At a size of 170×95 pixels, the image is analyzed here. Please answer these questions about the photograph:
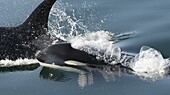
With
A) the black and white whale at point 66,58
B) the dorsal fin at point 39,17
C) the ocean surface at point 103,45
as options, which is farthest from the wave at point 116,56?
the dorsal fin at point 39,17

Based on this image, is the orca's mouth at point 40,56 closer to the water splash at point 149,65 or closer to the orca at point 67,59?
the orca at point 67,59

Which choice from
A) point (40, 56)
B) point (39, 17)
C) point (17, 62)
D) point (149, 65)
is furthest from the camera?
point (39, 17)

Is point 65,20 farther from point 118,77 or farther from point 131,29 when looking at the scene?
point 118,77

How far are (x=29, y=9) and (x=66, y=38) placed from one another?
3.27 m

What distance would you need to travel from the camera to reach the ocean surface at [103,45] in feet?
30.0

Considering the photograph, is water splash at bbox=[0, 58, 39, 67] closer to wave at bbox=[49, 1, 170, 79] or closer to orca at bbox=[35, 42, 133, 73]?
orca at bbox=[35, 42, 133, 73]

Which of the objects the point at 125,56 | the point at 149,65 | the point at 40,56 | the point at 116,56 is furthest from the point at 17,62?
the point at 149,65

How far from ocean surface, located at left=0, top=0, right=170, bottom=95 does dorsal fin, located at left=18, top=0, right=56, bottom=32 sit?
854 mm

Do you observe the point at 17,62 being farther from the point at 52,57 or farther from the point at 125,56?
the point at 125,56

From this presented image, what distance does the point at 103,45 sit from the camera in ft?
33.8

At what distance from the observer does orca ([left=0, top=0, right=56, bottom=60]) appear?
10805 millimetres

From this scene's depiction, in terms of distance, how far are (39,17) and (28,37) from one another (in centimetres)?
50

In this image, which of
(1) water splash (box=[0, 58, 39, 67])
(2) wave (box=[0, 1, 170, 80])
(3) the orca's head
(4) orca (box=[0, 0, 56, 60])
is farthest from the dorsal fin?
(3) the orca's head

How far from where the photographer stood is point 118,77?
9469 millimetres
